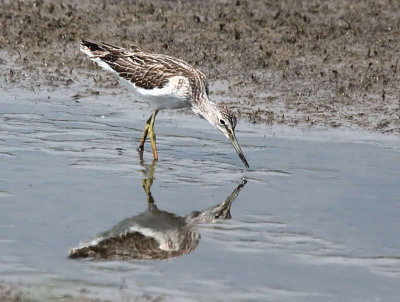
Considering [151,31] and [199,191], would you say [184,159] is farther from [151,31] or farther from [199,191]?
[151,31]

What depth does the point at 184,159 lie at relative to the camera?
11234 mm

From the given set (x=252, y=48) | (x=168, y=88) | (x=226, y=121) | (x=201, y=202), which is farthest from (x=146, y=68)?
(x=252, y=48)

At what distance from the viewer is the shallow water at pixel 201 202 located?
7586 mm

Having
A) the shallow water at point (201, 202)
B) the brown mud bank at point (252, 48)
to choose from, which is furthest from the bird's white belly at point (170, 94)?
the brown mud bank at point (252, 48)

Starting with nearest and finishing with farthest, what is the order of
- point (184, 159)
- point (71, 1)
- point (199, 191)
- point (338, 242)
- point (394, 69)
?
point (338, 242)
point (199, 191)
point (184, 159)
point (394, 69)
point (71, 1)

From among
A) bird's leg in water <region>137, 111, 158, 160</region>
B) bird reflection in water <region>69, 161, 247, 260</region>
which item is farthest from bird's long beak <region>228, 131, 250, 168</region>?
bird reflection in water <region>69, 161, 247, 260</region>

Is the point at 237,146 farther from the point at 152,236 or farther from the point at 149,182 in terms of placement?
the point at 152,236

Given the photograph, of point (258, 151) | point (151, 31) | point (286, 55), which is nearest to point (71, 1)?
point (151, 31)

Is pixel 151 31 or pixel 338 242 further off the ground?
pixel 151 31

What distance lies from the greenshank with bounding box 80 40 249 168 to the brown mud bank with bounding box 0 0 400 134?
4.94 feet

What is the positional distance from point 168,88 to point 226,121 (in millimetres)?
873

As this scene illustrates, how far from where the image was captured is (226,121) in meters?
11.1

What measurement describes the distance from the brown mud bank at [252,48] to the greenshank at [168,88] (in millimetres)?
1507

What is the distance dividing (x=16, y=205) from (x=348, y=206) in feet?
10.4
